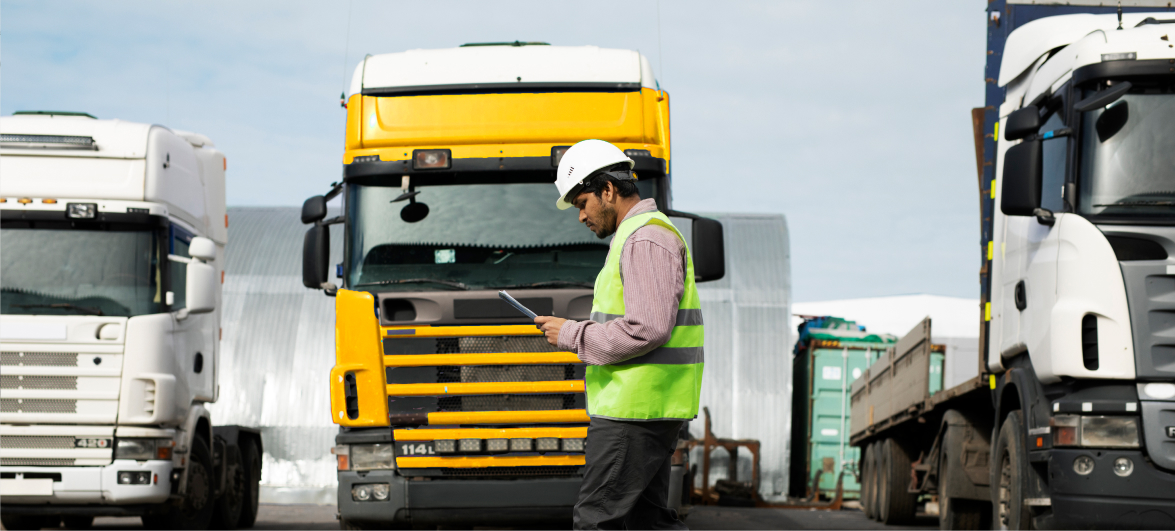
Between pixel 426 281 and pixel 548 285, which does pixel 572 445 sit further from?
pixel 426 281

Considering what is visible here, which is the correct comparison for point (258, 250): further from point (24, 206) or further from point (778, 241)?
point (24, 206)

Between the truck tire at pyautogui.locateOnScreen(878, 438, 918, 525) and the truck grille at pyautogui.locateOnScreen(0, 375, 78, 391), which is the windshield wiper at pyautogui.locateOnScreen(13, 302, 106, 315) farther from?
the truck tire at pyautogui.locateOnScreen(878, 438, 918, 525)

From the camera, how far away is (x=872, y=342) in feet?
67.6

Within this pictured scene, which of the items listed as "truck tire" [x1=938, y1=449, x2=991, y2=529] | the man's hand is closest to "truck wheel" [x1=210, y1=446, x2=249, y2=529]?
"truck tire" [x1=938, y1=449, x2=991, y2=529]

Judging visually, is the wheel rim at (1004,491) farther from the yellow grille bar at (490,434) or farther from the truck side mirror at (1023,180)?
the yellow grille bar at (490,434)

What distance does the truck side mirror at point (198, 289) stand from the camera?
31.6ft

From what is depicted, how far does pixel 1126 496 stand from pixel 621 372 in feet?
12.9

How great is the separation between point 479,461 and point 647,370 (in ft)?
13.4

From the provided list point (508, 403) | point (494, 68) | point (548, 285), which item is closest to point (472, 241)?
point (548, 285)

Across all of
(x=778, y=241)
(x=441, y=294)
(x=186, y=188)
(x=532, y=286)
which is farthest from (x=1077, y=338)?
(x=778, y=241)

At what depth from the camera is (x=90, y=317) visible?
923 centimetres

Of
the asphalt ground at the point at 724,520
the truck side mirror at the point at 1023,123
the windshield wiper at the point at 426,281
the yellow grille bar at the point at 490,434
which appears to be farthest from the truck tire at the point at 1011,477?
the asphalt ground at the point at 724,520

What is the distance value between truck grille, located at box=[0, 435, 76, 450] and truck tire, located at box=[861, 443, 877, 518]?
1069 cm

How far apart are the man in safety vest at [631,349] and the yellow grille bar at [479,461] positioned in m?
3.73
